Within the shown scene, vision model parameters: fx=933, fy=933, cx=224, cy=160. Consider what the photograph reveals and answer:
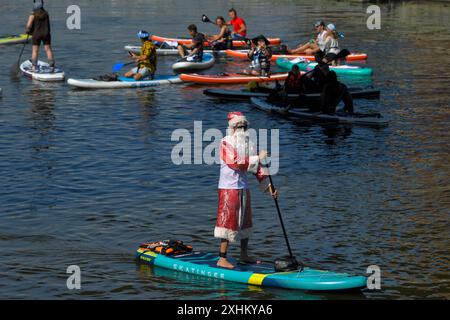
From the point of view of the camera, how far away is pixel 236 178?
13492mm

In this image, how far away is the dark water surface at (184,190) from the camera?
14.2 m

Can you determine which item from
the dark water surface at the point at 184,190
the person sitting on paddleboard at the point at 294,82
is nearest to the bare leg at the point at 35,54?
the dark water surface at the point at 184,190

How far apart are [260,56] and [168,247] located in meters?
17.6

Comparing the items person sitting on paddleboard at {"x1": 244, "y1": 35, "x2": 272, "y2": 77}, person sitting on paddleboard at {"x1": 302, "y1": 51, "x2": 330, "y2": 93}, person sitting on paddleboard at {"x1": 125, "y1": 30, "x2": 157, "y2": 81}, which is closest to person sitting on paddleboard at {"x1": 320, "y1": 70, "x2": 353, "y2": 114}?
person sitting on paddleboard at {"x1": 302, "y1": 51, "x2": 330, "y2": 93}

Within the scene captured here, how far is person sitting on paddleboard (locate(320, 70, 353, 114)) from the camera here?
25.2 meters

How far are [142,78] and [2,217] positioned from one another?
47.6ft

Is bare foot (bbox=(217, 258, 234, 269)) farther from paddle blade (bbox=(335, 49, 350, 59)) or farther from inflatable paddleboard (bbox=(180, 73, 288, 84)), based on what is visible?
paddle blade (bbox=(335, 49, 350, 59))

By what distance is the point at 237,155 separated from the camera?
1336 cm

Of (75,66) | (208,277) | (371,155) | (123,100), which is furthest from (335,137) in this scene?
(75,66)

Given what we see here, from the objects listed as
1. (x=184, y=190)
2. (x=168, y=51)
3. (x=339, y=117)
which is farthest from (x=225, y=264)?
(x=168, y=51)

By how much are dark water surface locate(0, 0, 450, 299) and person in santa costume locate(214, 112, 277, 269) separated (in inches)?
34.6

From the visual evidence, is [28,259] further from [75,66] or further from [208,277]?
[75,66]

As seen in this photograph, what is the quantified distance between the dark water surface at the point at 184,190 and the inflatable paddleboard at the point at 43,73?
333 mm
